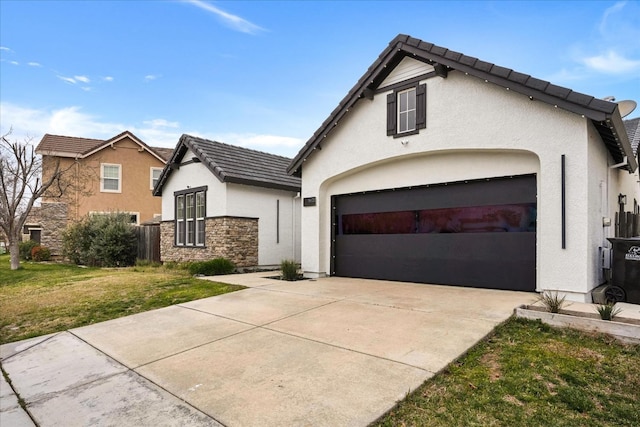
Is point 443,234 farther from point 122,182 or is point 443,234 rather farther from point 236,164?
point 122,182

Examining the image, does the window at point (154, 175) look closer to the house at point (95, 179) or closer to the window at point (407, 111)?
the house at point (95, 179)

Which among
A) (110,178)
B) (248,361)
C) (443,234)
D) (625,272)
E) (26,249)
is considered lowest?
(26,249)

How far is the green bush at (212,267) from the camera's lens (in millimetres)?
12234

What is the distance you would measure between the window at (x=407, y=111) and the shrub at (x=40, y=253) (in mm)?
22440

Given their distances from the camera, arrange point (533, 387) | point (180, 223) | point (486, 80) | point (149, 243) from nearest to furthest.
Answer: point (533, 387) < point (486, 80) < point (180, 223) < point (149, 243)

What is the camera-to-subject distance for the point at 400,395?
3.32 m

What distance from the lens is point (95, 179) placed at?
2259 cm

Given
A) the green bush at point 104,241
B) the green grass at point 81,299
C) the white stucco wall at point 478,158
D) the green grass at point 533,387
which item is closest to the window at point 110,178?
the green bush at point 104,241

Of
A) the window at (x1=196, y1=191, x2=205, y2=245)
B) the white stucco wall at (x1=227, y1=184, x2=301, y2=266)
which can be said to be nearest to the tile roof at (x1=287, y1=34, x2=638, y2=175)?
the white stucco wall at (x1=227, y1=184, x2=301, y2=266)

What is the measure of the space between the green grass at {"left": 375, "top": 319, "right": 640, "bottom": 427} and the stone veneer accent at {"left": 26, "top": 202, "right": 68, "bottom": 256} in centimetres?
2539

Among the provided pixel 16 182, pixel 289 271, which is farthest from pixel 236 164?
pixel 16 182

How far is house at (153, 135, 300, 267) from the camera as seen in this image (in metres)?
13.7

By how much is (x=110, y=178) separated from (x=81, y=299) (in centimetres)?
1713

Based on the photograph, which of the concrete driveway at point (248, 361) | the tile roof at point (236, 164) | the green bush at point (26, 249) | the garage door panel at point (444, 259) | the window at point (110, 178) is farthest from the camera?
the window at point (110, 178)
